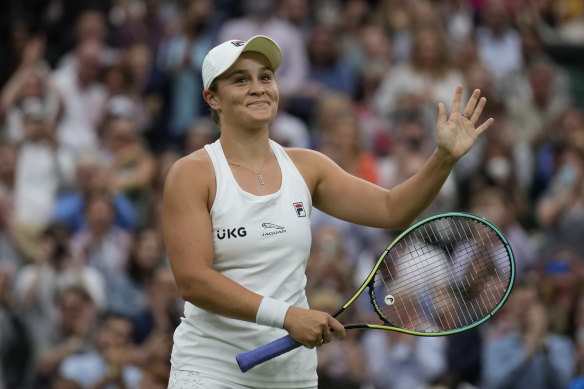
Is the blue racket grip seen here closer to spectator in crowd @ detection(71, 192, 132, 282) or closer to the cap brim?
the cap brim

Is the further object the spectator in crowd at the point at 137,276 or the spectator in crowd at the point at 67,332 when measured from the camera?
the spectator in crowd at the point at 137,276

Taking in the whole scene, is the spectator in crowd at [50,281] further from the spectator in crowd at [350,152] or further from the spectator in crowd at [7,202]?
the spectator in crowd at [350,152]

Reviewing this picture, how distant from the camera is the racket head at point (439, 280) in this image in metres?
5.41

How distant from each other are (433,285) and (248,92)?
162 cm

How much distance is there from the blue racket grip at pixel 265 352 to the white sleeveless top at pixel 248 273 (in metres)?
0.15

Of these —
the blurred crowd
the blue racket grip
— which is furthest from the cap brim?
the blurred crowd

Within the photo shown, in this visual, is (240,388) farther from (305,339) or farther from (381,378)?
(381,378)

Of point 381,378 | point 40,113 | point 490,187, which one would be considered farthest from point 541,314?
point 40,113

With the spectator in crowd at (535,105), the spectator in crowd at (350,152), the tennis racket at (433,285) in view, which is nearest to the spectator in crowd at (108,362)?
the spectator in crowd at (350,152)

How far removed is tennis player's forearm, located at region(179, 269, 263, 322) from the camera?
5.03 meters

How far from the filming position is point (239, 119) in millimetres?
5379

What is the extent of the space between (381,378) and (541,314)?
123cm

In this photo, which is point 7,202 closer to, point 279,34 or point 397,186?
point 279,34

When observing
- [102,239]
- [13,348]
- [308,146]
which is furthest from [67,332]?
[308,146]
